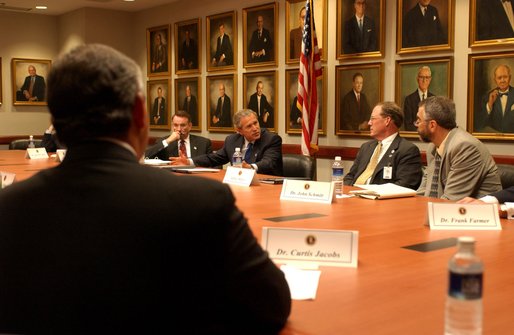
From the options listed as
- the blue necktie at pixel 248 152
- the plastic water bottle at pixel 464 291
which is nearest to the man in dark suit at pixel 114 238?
the plastic water bottle at pixel 464 291

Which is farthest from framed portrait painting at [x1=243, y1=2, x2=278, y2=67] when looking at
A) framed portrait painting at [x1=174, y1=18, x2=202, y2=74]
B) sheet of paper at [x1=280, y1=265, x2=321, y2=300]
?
sheet of paper at [x1=280, y1=265, x2=321, y2=300]

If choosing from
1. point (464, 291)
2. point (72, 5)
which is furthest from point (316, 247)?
point (72, 5)

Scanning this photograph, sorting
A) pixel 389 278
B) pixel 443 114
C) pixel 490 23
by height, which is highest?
pixel 490 23

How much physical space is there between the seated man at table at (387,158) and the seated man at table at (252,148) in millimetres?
828

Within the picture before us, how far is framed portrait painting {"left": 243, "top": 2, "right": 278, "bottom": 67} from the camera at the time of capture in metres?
7.59

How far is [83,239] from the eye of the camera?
1187 mm

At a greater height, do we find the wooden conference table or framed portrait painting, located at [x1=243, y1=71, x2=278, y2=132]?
framed portrait painting, located at [x1=243, y1=71, x2=278, y2=132]

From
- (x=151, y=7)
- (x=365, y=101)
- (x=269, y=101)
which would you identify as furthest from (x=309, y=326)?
(x=151, y=7)

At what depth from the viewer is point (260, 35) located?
775cm

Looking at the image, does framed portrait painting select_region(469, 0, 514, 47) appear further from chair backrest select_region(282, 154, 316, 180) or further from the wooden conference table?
Result: the wooden conference table

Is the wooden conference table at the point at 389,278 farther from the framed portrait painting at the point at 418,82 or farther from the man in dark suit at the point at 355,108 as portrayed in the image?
the man in dark suit at the point at 355,108

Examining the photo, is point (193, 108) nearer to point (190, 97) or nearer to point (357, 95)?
point (190, 97)

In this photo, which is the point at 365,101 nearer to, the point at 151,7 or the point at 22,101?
the point at 151,7

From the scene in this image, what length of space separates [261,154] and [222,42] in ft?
9.88
